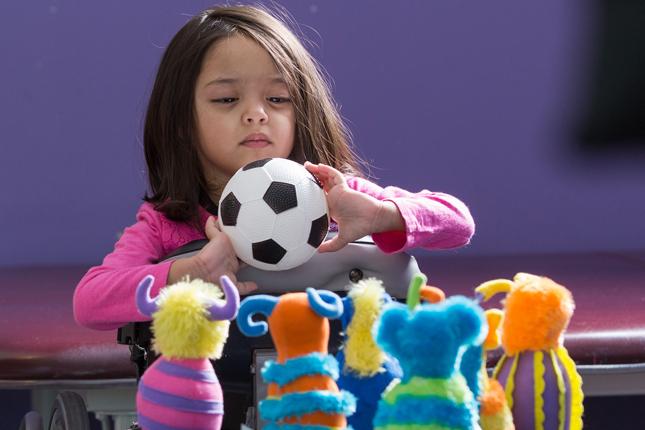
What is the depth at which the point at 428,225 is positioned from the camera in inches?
74.6

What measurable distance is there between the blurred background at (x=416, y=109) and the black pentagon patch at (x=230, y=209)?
7.64ft

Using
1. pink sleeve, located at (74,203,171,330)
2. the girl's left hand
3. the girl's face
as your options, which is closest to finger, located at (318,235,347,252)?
the girl's left hand

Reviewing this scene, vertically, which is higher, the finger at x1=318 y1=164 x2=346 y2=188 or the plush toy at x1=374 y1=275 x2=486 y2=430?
the finger at x1=318 y1=164 x2=346 y2=188

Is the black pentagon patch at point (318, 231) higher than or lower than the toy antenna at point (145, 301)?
higher

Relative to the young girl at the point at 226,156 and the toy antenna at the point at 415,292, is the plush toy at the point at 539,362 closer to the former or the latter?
the toy antenna at the point at 415,292

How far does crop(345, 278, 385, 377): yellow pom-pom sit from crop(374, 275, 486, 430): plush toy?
88mm

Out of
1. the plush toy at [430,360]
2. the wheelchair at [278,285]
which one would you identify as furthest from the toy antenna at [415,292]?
the wheelchair at [278,285]

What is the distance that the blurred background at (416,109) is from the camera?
4.08 m

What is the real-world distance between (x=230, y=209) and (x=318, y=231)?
0.47 ft

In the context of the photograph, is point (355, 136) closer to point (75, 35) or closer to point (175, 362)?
point (75, 35)

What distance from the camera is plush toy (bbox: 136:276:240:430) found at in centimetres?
131

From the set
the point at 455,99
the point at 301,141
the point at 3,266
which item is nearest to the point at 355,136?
the point at 455,99

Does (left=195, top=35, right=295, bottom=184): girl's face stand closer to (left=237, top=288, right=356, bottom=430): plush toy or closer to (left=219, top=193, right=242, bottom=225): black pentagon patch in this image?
(left=219, top=193, right=242, bottom=225): black pentagon patch

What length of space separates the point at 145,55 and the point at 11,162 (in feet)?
2.07
